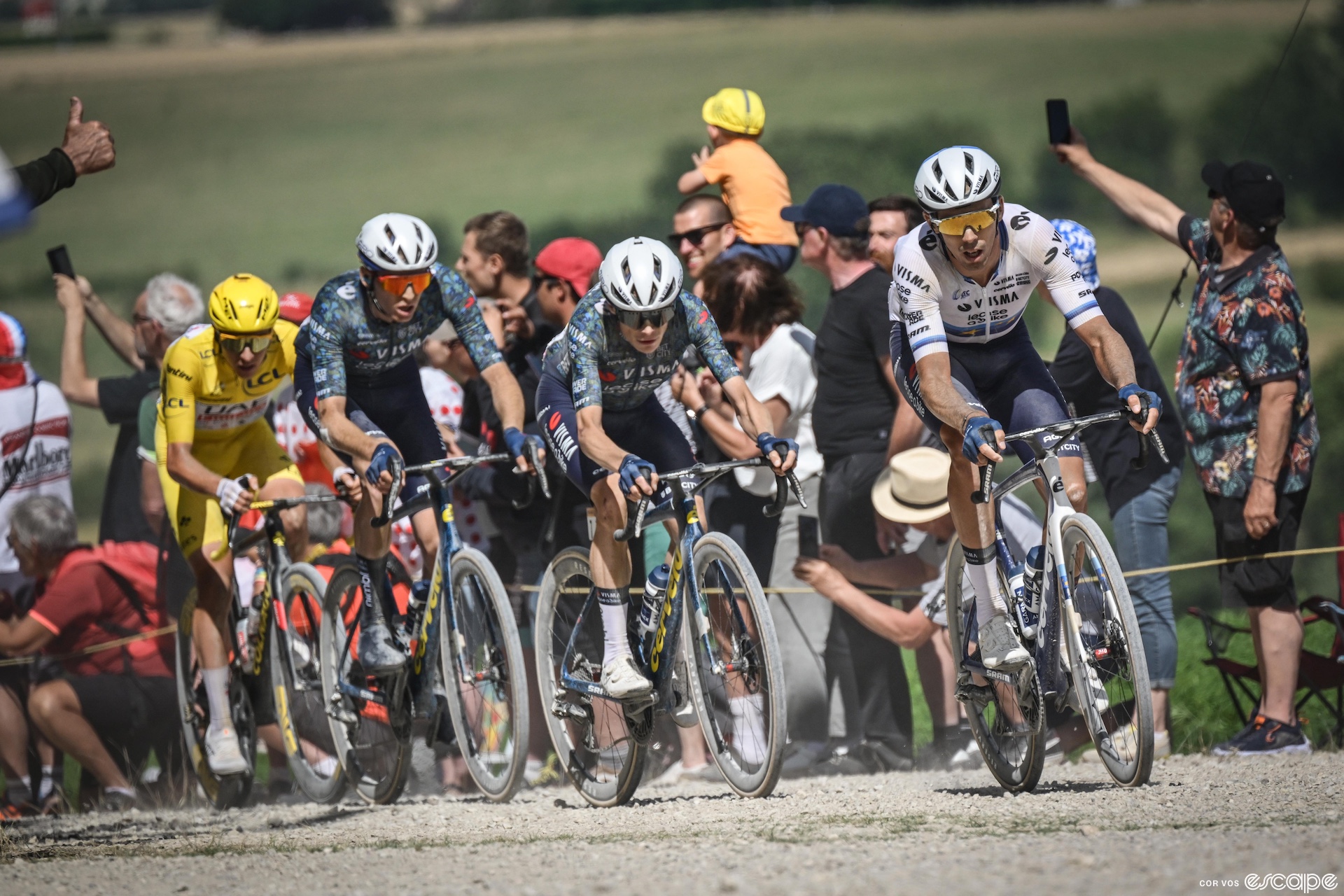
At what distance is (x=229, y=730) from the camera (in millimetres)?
7859

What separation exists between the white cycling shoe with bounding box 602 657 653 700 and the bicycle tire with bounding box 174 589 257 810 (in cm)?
247

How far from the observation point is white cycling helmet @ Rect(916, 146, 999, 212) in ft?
19.5

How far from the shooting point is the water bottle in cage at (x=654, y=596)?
650cm

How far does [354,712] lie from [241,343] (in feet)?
5.96

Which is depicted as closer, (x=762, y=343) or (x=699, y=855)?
(x=699, y=855)

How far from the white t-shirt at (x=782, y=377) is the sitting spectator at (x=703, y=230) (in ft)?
2.99

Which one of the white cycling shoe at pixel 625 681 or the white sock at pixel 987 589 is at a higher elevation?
the white sock at pixel 987 589

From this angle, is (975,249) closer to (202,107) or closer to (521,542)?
(521,542)

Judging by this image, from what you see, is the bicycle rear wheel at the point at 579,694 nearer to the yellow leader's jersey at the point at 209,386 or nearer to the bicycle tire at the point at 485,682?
the bicycle tire at the point at 485,682

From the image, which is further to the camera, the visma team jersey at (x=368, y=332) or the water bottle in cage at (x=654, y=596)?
the visma team jersey at (x=368, y=332)

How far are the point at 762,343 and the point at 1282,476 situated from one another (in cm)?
254

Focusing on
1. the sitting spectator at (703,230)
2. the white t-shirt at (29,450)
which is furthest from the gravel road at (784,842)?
the sitting spectator at (703,230)

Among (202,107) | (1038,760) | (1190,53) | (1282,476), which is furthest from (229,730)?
(1190,53)

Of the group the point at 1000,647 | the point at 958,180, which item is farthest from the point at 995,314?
the point at 1000,647
